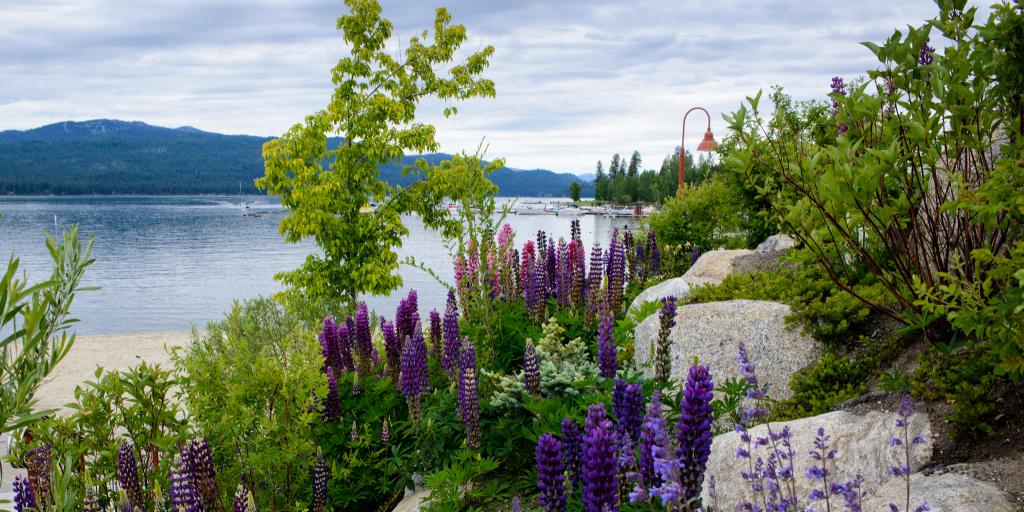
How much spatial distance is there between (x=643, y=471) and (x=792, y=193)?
4721 mm

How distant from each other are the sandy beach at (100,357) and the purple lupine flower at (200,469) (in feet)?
39.9

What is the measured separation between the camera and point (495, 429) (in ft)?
17.5

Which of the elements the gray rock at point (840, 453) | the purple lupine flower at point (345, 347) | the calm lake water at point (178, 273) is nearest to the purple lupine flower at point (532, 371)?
the gray rock at point (840, 453)

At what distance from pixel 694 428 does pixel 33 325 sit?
234 centimetres

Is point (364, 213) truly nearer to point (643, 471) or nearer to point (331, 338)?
point (331, 338)

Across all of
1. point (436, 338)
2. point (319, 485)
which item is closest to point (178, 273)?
point (436, 338)

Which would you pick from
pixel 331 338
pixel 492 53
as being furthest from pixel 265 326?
pixel 492 53

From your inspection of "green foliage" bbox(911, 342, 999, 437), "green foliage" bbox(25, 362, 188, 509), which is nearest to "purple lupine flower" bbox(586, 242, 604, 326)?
"green foliage" bbox(911, 342, 999, 437)

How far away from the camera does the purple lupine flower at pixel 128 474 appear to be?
Answer: 14.0 ft

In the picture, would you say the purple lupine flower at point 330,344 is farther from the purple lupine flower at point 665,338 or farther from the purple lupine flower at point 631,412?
the purple lupine flower at point 631,412

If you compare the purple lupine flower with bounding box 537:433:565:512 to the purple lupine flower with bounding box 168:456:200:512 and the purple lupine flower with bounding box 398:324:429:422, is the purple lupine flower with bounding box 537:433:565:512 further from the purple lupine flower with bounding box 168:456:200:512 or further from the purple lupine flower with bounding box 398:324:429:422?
the purple lupine flower with bounding box 398:324:429:422

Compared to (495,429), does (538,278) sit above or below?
above

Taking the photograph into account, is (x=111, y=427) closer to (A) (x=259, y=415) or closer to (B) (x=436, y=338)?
(A) (x=259, y=415)

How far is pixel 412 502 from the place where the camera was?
542 cm
